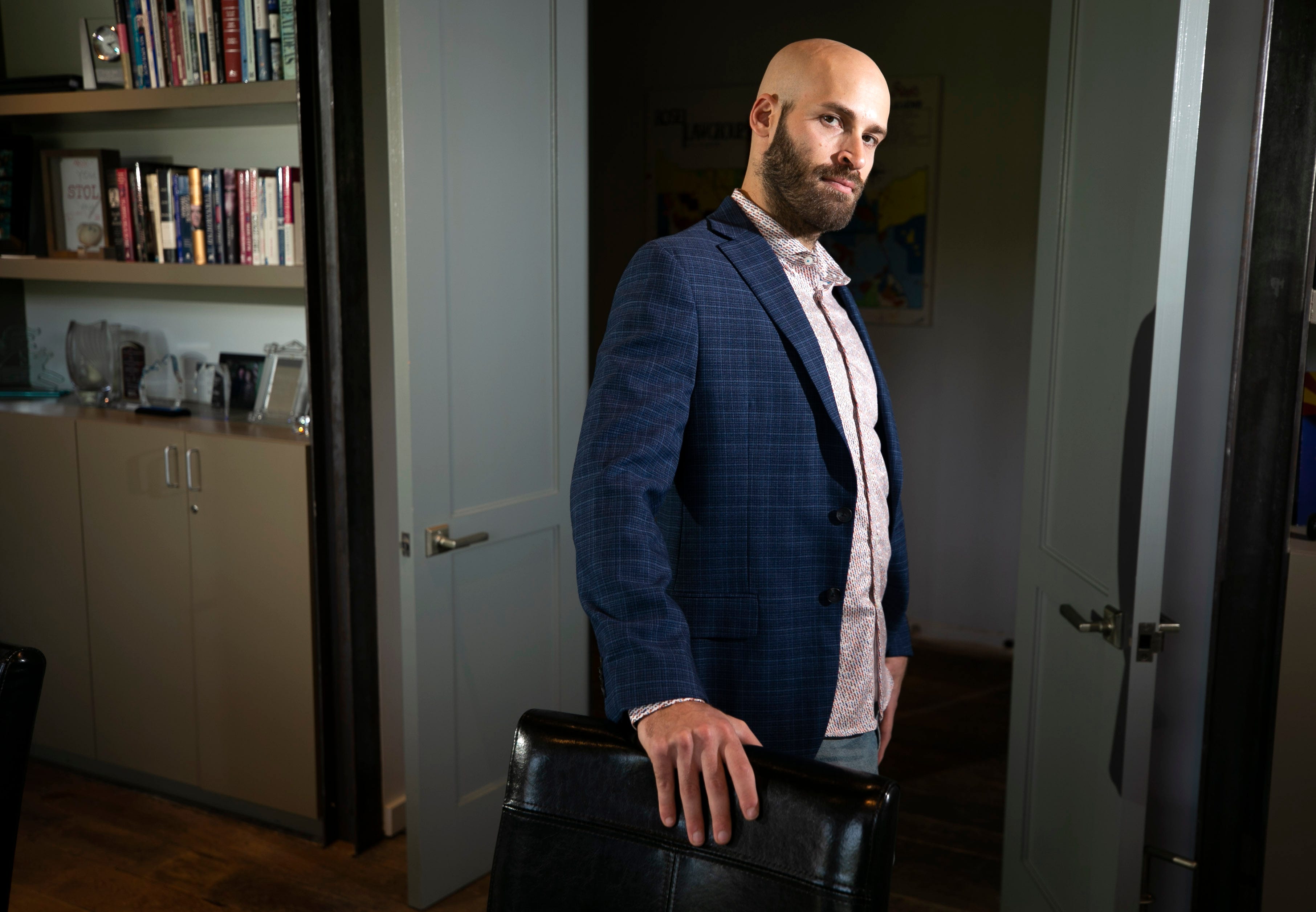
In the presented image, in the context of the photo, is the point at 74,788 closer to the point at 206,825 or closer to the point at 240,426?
the point at 206,825

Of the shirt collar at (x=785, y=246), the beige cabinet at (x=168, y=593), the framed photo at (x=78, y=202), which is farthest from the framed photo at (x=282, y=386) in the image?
the shirt collar at (x=785, y=246)

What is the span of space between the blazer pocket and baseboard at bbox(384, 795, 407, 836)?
170 cm

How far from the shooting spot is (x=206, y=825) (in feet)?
8.93

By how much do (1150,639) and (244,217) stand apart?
7.45 feet

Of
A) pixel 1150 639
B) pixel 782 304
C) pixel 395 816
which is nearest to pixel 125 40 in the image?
pixel 395 816

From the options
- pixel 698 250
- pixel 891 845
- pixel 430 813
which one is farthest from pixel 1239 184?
pixel 430 813

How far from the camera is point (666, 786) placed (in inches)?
35.7

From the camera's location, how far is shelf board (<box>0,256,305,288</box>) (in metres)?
2.53

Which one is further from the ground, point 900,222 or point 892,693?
point 900,222

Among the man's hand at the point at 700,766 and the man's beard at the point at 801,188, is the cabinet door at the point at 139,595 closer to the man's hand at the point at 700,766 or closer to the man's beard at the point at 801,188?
the man's beard at the point at 801,188

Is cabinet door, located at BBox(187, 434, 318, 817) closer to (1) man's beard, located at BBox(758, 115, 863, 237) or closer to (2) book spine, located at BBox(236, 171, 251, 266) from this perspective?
(2) book spine, located at BBox(236, 171, 251, 266)

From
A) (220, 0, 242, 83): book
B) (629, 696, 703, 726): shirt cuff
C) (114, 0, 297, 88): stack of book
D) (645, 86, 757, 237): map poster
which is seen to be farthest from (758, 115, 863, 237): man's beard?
(645, 86, 757, 237): map poster

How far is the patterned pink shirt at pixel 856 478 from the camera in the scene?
138cm

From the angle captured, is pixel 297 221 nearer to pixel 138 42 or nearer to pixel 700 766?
pixel 138 42
